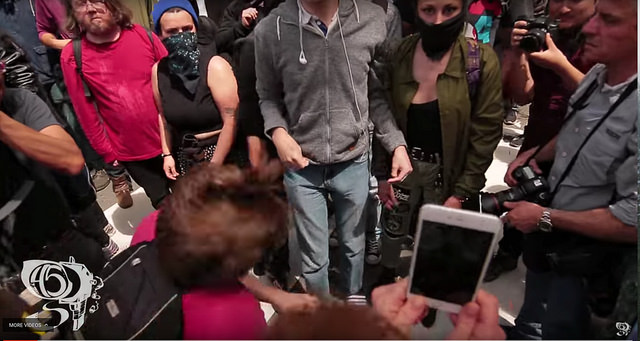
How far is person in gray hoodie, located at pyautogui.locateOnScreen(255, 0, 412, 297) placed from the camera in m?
0.85

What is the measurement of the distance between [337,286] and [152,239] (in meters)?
0.60

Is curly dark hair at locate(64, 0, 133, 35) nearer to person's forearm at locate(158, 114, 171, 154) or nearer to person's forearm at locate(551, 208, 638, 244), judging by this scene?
person's forearm at locate(158, 114, 171, 154)

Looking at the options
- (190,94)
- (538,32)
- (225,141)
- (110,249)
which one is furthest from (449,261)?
(110,249)

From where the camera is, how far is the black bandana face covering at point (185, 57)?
991mm

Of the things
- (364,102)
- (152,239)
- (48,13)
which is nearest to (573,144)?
(364,102)

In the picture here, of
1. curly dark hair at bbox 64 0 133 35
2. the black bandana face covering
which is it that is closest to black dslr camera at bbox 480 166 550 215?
the black bandana face covering

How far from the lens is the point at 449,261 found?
70 centimetres

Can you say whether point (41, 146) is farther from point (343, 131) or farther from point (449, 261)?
point (449, 261)

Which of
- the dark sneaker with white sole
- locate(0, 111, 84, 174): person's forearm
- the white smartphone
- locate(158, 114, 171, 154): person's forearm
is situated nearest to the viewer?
the white smartphone

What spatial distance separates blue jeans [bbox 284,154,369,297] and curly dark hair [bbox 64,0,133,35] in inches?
22.6

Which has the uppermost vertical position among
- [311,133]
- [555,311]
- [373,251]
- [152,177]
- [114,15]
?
[114,15]

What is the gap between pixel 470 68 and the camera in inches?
32.7

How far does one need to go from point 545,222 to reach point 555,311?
0.72ft

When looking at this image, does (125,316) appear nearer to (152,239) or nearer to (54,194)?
(152,239)
